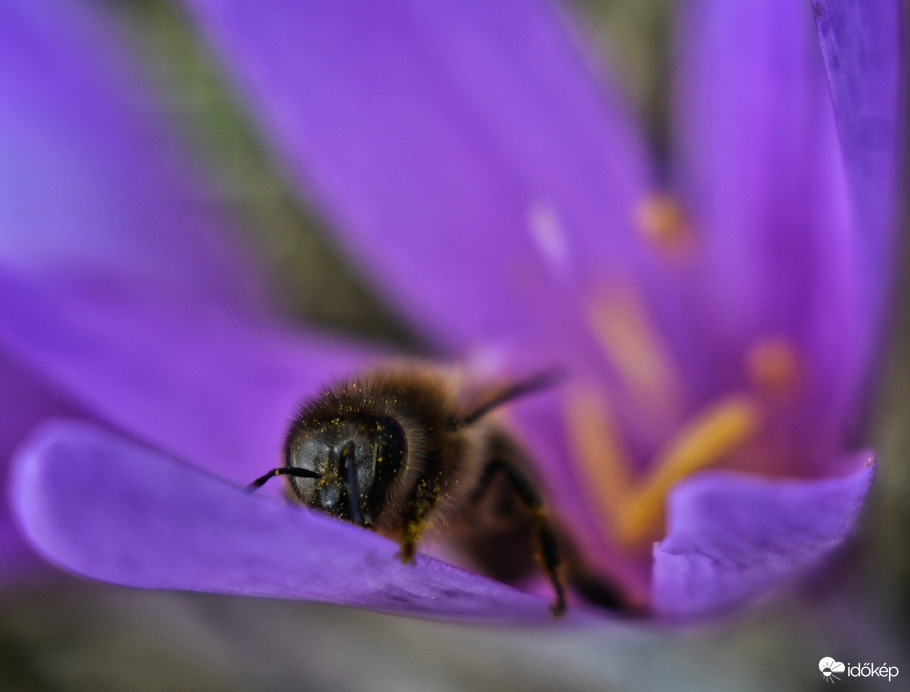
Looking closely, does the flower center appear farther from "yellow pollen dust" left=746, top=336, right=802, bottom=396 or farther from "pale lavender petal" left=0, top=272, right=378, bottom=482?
"pale lavender petal" left=0, top=272, right=378, bottom=482

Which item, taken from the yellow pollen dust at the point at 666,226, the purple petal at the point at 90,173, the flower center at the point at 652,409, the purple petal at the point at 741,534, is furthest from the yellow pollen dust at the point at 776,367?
the purple petal at the point at 90,173

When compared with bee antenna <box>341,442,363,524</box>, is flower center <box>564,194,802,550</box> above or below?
below

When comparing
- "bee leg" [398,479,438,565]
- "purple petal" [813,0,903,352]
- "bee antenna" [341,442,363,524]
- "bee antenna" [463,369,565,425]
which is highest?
"purple petal" [813,0,903,352]

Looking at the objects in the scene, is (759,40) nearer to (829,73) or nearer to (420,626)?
(829,73)

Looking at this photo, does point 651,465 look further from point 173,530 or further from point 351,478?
point 173,530

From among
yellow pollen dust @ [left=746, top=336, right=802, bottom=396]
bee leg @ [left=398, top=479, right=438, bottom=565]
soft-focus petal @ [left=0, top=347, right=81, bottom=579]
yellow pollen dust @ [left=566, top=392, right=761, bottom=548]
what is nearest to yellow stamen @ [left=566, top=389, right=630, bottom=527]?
yellow pollen dust @ [left=566, top=392, right=761, bottom=548]

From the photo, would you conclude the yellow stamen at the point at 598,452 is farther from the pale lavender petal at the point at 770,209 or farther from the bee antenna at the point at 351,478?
the bee antenna at the point at 351,478
